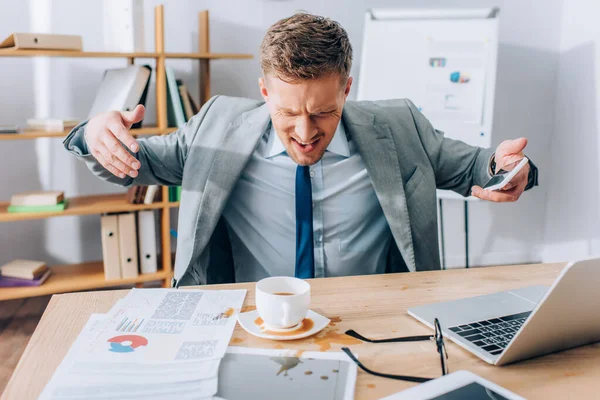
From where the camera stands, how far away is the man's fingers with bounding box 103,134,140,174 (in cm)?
104

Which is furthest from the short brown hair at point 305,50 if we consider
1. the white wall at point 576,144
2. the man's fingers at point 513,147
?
the white wall at point 576,144

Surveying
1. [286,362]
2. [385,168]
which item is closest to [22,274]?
[385,168]

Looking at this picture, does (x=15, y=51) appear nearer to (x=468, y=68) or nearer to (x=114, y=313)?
(x=114, y=313)

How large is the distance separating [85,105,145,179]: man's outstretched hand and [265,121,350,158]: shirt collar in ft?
1.23

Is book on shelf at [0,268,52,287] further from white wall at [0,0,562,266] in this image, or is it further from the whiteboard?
the whiteboard

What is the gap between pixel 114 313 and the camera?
0.88 m

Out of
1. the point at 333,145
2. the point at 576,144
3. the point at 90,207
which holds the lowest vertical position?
the point at 90,207

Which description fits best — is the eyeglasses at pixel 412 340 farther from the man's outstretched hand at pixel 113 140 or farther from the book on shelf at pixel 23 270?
the book on shelf at pixel 23 270

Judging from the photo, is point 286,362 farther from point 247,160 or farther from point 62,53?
point 62,53

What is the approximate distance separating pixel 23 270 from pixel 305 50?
74.6 inches

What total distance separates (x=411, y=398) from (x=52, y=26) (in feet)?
8.34

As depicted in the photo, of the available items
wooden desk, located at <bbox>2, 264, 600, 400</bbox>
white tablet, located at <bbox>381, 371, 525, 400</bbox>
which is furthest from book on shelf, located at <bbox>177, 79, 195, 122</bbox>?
white tablet, located at <bbox>381, 371, 525, 400</bbox>

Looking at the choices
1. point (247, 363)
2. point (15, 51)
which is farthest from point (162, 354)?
point (15, 51)

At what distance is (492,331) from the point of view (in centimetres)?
84
